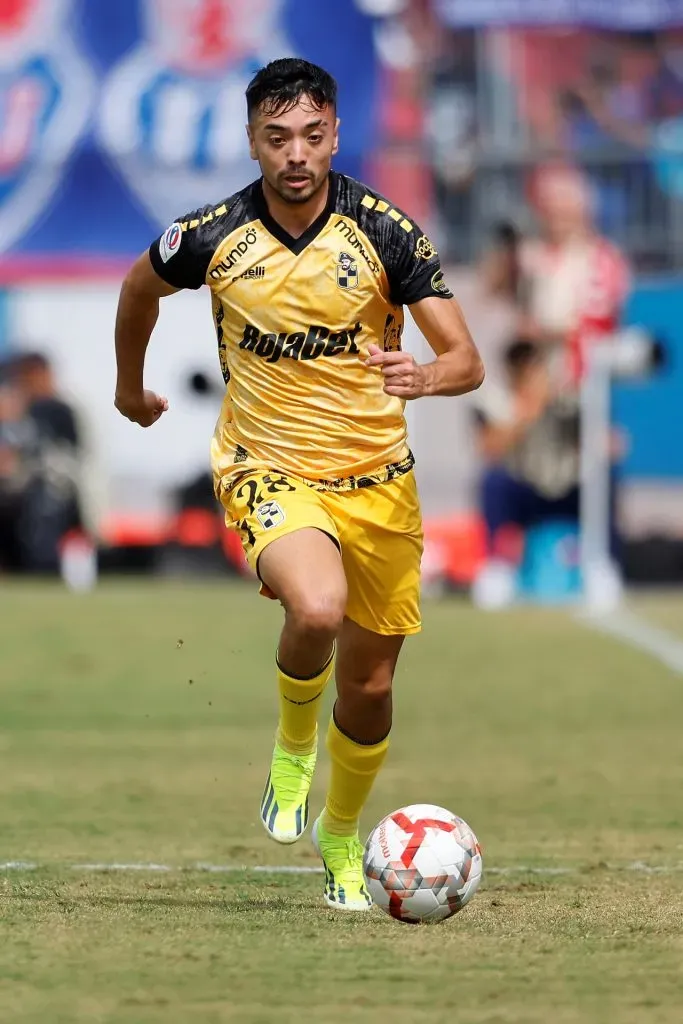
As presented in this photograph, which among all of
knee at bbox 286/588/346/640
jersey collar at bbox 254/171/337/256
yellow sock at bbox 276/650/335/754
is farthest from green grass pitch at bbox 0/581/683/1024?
jersey collar at bbox 254/171/337/256

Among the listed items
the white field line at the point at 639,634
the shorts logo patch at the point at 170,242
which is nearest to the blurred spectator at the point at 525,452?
the white field line at the point at 639,634

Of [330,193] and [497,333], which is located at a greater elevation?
[330,193]

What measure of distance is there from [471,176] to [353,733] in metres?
15.4

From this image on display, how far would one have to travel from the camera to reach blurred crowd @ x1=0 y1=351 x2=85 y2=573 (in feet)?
66.5

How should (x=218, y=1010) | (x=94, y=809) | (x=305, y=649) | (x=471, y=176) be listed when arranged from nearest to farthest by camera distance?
(x=218, y=1010)
(x=305, y=649)
(x=94, y=809)
(x=471, y=176)

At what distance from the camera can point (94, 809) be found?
8164 mm

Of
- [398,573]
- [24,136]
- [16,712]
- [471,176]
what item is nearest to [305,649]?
[398,573]

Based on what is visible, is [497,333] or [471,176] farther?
[471,176]

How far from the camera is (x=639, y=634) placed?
51.5 feet

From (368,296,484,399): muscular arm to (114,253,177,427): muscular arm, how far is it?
30.4 inches

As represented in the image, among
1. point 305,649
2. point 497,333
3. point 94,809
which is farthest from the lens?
point 497,333

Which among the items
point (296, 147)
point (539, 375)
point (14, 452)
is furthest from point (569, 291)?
point (296, 147)

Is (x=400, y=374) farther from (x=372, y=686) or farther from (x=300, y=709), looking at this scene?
(x=300, y=709)

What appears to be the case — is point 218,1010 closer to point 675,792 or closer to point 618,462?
point 675,792
